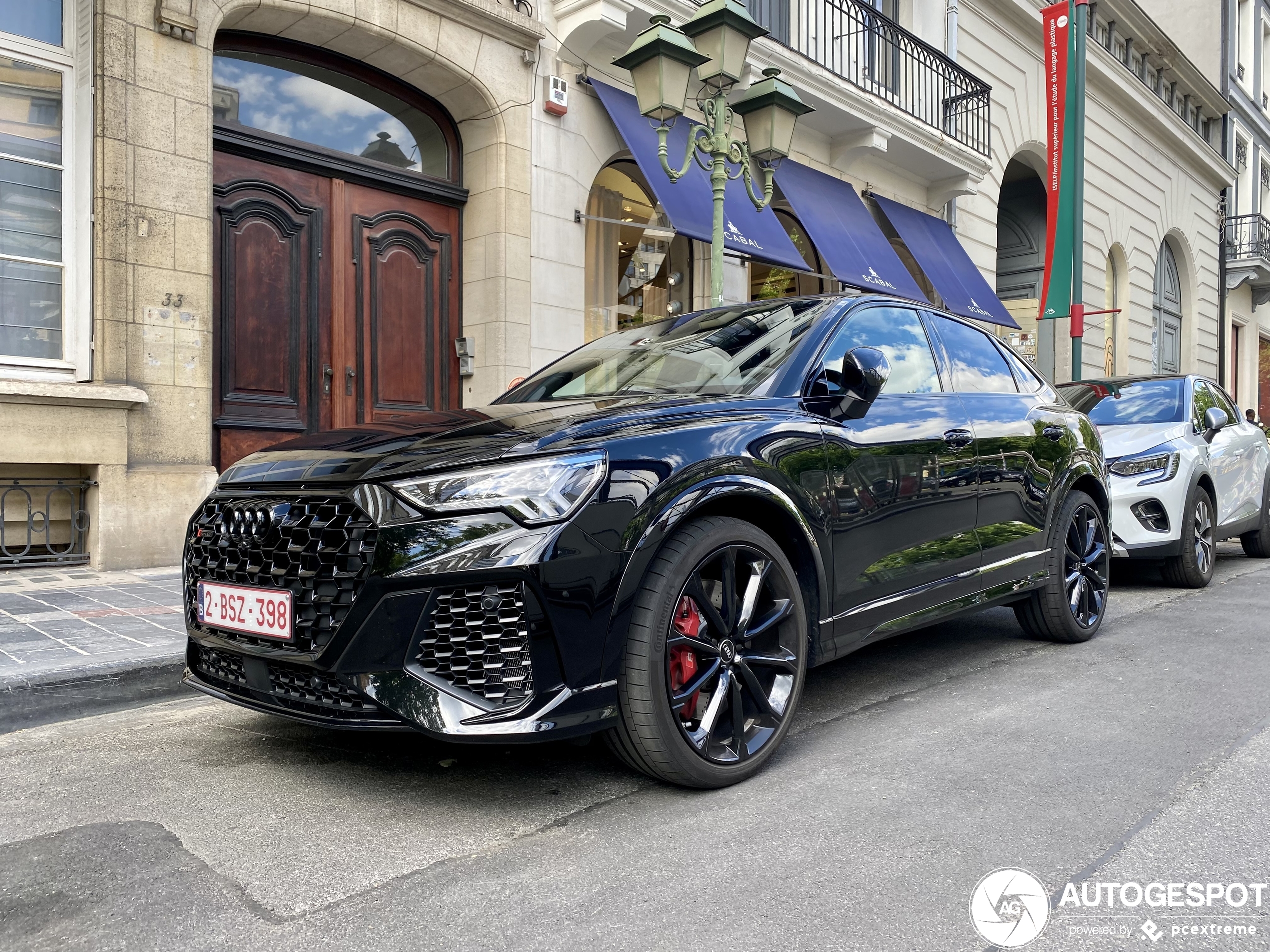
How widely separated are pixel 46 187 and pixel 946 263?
1191 centimetres

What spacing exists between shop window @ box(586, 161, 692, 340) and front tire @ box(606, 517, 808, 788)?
7395 millimetres

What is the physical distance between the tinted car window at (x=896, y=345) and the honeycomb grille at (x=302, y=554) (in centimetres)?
185

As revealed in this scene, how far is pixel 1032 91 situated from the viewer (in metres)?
17.6

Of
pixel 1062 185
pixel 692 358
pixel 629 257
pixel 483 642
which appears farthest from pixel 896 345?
pixel 1062 185

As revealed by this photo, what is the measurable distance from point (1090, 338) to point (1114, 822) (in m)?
19.9

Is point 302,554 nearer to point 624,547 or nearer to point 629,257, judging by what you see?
point 624,547

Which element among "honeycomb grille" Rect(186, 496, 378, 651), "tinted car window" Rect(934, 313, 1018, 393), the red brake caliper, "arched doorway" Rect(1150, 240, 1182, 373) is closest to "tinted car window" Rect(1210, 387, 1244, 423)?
"tinted car window" Rect(934, 313, 1018, 393)

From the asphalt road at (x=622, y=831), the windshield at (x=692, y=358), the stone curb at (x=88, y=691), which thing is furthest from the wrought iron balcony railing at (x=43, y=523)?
the windshield at (x=692, y=358)

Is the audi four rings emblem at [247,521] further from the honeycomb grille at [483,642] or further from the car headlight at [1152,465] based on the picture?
the car headlight at [1152,465]

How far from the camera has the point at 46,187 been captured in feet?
21.5

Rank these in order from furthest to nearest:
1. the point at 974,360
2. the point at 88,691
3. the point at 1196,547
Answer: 1. the point at 1196,547
2. the point at 974,360
3. the point at 88,691

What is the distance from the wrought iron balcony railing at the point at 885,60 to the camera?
40.4ft

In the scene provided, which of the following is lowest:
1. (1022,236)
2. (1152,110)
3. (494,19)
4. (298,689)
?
(298,689)

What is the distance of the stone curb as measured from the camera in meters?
3.62
